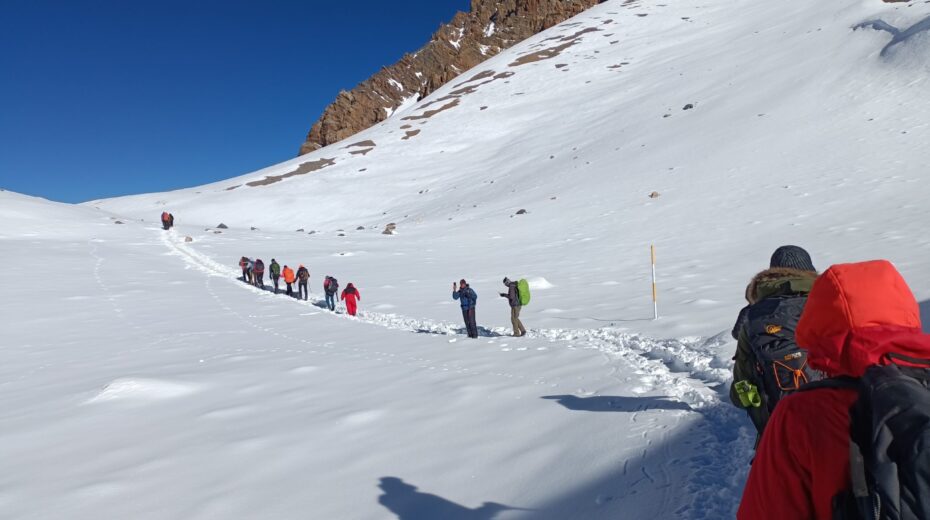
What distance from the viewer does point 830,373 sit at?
1.54 metres

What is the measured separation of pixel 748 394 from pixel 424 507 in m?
2.23

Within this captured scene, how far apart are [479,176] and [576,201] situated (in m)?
16.9

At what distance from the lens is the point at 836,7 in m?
50.7

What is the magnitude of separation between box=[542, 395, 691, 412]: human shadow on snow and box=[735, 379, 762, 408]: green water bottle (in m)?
1.95

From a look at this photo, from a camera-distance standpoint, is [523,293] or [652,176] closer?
[523,293]

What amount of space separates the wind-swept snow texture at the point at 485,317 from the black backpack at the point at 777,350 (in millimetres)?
823

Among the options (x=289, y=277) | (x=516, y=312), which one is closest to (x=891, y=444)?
(x=516, y=312)

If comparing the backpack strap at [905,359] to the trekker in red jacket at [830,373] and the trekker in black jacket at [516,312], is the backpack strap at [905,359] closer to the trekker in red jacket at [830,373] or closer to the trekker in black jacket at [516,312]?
the trekker in red jacket at [830,373]

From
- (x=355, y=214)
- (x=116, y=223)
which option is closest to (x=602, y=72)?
(x=355, y=214)

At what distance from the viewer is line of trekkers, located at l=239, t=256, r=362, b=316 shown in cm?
1497

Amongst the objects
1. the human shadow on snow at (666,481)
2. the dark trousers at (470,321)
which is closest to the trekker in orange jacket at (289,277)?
the dark trousers at (470,321)

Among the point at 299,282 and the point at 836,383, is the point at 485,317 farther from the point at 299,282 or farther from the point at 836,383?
A: the point at 836,383

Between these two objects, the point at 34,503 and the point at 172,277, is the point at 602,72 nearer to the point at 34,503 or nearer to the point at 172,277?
the point at 172,277

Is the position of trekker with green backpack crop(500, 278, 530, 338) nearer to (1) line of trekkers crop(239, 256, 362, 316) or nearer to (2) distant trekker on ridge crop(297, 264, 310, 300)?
(1) line of trekkers crop(239, 256, 362, 316)
